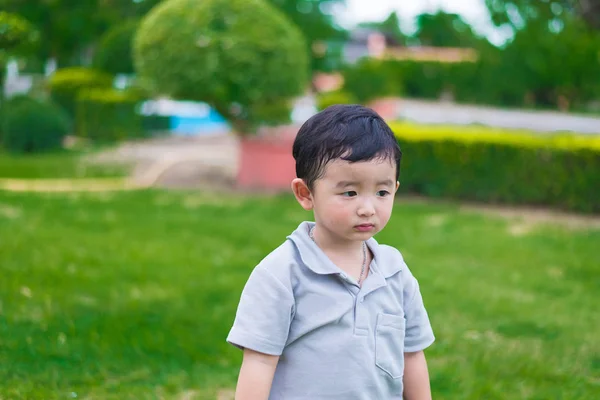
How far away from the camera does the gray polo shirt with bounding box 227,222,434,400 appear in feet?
6.73

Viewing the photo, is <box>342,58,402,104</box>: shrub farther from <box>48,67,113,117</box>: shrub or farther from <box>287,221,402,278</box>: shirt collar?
<box>287,221,402,278</box>: shirt collar

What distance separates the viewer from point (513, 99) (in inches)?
1345

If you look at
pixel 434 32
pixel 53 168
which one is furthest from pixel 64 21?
pixel 434 32

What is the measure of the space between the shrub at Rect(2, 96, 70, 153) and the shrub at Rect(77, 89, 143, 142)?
2450 mm

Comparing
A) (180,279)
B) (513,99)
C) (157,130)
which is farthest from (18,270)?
(513,99)

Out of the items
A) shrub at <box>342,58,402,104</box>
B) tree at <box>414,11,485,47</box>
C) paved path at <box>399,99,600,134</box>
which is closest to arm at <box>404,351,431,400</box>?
paved path at <box>399,99,600,134</box>

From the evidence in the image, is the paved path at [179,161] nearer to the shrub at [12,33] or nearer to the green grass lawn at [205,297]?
the green grass lawn at [205,297]

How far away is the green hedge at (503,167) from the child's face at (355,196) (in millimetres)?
8301

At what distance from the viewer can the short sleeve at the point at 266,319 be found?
2.04 meters

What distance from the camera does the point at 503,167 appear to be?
1022 cm

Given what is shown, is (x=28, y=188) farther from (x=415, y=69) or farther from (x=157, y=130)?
(x=415, y=69)

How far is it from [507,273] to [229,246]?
99.7 inches

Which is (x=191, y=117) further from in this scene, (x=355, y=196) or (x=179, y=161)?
(x=355, y=196)

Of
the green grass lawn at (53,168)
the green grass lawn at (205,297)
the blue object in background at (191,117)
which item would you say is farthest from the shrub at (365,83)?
the green grass lawn at (205,297)
